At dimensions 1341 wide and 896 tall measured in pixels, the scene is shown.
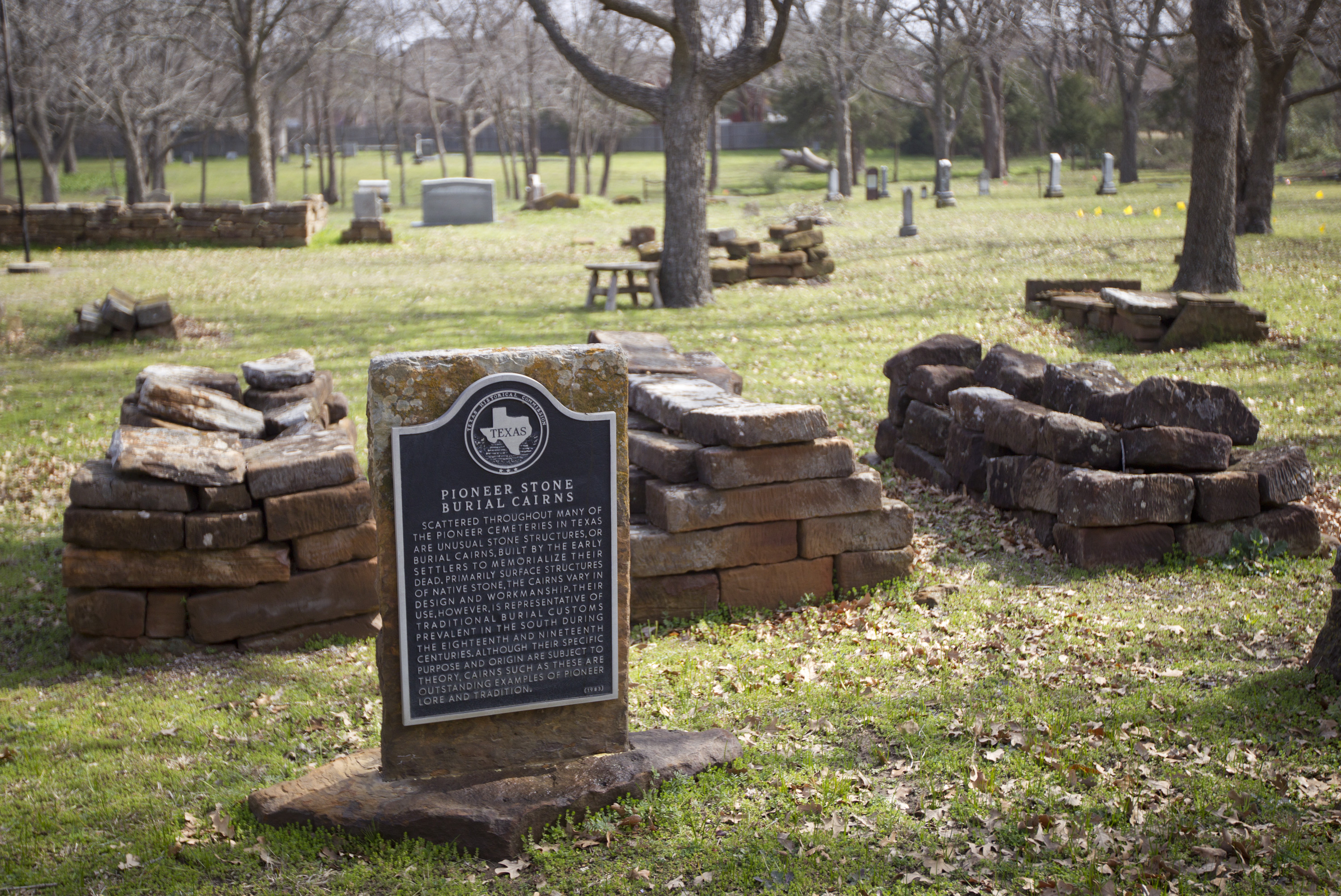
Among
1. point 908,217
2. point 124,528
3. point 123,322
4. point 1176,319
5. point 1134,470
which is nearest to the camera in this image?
point 124,528

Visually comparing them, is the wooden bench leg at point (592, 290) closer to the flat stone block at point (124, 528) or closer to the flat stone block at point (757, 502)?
the flat stone block at point (757, 502)

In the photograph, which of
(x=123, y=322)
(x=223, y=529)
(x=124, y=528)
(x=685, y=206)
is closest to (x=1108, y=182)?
(x=685, y=206)

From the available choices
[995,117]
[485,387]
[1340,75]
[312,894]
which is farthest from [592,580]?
[995,117]

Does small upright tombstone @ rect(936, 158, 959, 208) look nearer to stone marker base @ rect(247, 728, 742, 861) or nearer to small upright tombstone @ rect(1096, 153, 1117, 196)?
small upright tombstone @ rect(1096, 153, 1117, 196)

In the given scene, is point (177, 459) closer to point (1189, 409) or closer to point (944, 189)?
point (1189, 409)

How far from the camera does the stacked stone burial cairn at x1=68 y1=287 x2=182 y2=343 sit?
14.9m

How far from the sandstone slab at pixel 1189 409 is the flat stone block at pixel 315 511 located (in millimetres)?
4937

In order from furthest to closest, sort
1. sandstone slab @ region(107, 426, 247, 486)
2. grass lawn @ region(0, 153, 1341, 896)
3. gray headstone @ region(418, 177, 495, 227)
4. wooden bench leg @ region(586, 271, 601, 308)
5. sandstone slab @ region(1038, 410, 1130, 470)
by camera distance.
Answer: gray headstone @ region(418, 177, 495, 227) < wooden bench leg @ region(586, 271, 601, 308) < sandstone slab @ region(1038, 410, 1130, 470) < sandstone slab @ region(107, 426, 247, 486) < grass lawn @ region(0, 153, 1341, 896)

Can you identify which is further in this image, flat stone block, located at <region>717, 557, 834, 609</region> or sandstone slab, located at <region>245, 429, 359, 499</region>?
flat stone block, located at <region>717, 557, 834, 609</region>

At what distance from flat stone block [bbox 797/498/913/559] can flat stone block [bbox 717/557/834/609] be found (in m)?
0.09

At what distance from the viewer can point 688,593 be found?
20.7 feet

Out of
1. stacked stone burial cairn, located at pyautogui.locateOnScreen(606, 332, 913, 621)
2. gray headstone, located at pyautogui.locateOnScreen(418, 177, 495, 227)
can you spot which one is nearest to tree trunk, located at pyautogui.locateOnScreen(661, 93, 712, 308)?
stacked stone burial cairn, located at pyautogui.locateOnScreen(606, 332, 913, 621)

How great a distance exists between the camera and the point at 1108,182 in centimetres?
3456

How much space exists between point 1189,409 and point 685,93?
11191mm
